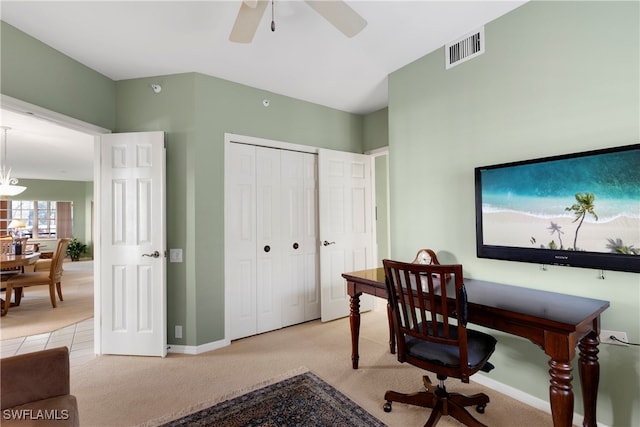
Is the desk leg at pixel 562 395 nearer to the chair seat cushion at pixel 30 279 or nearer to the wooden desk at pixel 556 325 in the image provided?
the wooden desk at pixel 556 325

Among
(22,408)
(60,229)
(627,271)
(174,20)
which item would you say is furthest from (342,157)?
(60,229)

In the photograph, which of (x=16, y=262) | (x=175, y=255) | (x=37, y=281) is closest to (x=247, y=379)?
(x=175, y=255)

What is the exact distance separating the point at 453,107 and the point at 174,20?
219 cm

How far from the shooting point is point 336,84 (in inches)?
128

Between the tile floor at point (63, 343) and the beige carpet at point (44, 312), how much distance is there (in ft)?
0.59

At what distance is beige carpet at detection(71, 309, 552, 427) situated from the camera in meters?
1.94

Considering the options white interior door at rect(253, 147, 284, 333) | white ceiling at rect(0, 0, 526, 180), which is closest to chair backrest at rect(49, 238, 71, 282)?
white ceiling at rect(0, 0, 526, 180)

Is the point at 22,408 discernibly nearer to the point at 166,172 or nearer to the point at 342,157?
the point at 166,172

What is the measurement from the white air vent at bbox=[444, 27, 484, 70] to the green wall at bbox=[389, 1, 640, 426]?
2.0 inches

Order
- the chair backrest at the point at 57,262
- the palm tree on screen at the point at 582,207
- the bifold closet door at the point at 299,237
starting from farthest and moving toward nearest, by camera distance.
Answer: the chair backrest at the point at 57,262 < the bifold closet door at the point at 299,237 < the palm tree on screen at the point at 582,207

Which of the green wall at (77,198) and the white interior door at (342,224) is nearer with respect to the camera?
the white interior door at (342,224)

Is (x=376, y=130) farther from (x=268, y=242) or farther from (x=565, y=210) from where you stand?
(x=565, y=210)

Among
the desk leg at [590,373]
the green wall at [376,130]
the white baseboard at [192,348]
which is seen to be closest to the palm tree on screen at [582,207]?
the desk leg at [590,373]

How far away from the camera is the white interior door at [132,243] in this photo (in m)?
2.81
